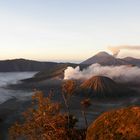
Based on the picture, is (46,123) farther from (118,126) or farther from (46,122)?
(118,126)

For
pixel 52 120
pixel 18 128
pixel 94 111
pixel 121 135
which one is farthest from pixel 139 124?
pixel 94 111

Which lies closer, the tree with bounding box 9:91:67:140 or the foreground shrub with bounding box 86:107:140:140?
the foreground shrub with bounding box 86:107:140:140

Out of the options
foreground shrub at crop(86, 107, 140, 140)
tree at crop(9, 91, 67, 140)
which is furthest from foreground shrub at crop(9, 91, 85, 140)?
foreground shrub at crop(86, 107, 140, 140)

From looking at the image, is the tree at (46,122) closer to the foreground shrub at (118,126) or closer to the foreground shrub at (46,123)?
the foreground shrub at (46,123)

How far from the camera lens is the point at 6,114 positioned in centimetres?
17650

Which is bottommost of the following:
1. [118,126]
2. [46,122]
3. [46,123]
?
[46,123]

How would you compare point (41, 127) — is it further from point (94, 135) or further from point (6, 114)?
point (6, 114)

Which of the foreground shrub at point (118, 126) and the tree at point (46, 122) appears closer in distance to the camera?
the foreground shrub at point (118, 126)

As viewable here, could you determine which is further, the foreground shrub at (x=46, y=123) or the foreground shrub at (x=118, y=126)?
the foreground shrub at (x=46, y=123)

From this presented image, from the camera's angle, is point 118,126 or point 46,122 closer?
point 118,126

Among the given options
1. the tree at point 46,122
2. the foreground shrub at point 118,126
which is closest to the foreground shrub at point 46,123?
the tree at point 46,122

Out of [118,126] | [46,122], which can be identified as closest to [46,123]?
[46,122]

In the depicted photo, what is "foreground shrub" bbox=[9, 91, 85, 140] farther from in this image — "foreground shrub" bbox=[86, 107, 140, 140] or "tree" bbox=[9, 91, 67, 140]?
"foreground shrub" bbox=[86, 107, 140, 140]

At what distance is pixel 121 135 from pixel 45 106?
31.9ft
